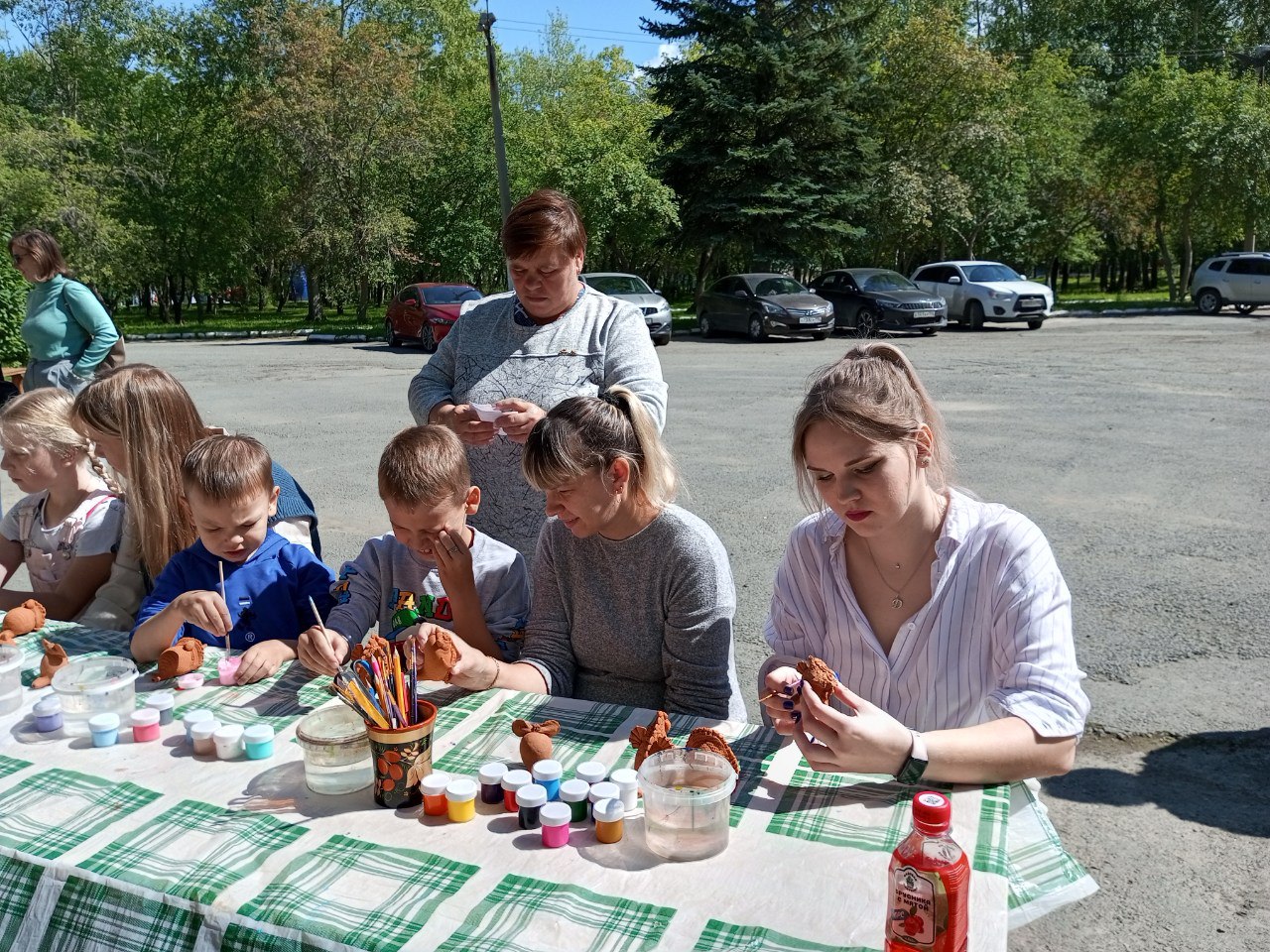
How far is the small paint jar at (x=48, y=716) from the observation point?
2.00 metres

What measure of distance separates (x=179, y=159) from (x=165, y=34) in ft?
13.9

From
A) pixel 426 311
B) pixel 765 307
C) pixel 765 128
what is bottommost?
pixel 765 307

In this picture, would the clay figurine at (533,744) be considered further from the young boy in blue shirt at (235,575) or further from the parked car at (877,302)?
the parked car at (877,302)

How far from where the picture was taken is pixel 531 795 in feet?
5.23

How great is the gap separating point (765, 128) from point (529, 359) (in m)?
24.9

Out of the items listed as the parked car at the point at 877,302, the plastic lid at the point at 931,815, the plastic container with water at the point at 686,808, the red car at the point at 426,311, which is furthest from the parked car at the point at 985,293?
the plastic lid at the point at 931,815

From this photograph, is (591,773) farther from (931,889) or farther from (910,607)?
(910,607)

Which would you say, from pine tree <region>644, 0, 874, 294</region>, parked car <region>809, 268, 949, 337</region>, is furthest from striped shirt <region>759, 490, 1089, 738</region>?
pine tree <region>644, 0, 874, 294</region>

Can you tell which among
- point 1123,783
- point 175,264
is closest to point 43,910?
point 1123,783

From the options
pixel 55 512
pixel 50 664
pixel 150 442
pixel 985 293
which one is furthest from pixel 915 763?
pixel 985 293

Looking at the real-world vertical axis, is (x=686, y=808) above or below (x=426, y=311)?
below

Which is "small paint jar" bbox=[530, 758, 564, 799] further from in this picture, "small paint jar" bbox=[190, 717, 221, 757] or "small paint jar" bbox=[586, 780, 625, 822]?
"small paint jar" bbox=[190, 717, 221, 757]

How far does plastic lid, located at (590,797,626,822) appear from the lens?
1.54 meters

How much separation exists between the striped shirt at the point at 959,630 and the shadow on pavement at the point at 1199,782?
61.0 inches
